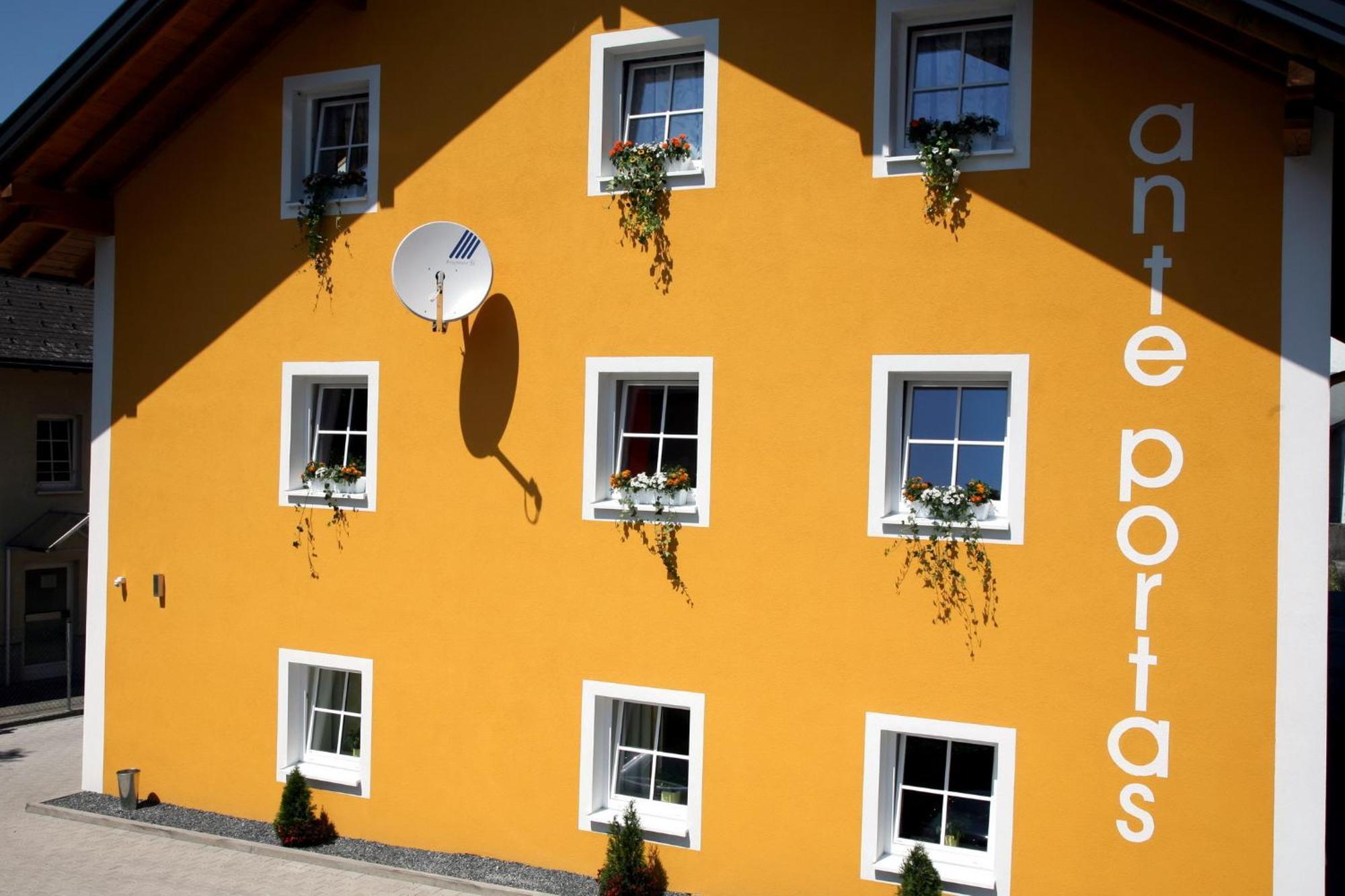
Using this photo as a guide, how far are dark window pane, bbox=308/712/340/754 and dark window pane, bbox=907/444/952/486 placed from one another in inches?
244

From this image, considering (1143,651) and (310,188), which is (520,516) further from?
(1143,651)

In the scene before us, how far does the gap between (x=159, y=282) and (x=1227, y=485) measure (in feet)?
32.8

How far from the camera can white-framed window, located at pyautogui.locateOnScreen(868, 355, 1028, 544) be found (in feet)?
27.5

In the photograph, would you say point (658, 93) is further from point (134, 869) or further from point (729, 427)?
point (134, 869)

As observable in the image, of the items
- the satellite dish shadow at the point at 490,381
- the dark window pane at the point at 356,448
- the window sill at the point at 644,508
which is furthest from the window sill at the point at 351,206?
the window sill at the point at 644,508

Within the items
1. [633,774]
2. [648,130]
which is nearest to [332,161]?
[648,130]

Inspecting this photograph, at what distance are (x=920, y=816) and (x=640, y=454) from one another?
12.0 feet

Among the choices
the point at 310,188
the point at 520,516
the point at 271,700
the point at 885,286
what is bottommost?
the point at 271,700

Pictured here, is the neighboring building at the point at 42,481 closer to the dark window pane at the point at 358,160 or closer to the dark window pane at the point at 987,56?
the dark window pane at the point at 358,160

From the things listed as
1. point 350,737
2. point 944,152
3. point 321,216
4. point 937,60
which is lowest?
point 350,737

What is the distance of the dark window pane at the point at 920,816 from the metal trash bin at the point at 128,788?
764 cm

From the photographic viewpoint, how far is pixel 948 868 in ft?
28.3

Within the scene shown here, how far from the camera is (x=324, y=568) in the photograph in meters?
11.0

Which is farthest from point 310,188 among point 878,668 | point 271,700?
point 878,668
